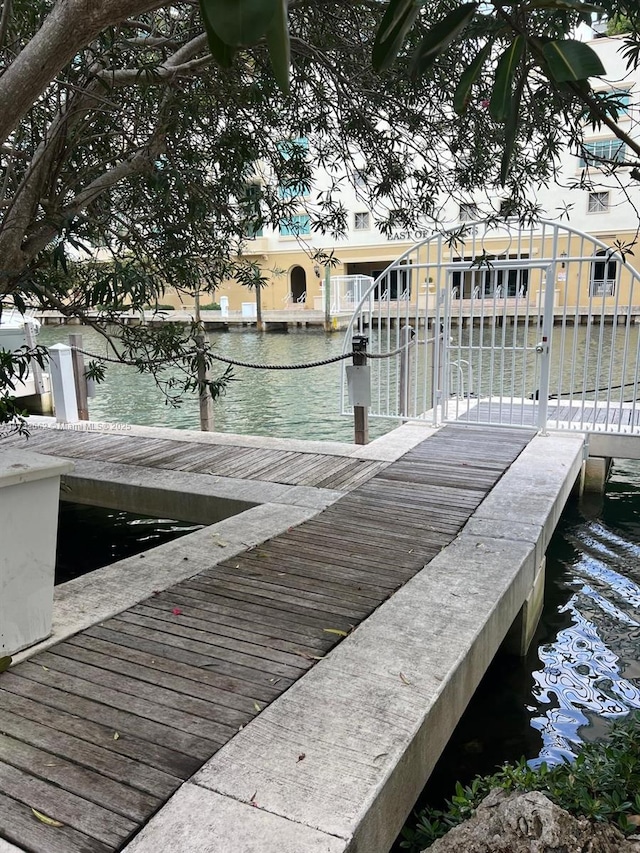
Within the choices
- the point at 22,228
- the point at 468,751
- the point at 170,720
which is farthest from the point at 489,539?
the point at 22,228

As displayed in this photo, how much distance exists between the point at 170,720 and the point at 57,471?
4.00ft

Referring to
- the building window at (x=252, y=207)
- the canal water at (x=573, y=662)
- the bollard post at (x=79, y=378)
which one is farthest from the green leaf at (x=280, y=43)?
the bollard post at (x=79, y=378)

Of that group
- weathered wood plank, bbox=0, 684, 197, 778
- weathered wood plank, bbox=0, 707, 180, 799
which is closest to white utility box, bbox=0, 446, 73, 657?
weathered wood plank, bbox=0, 684, 197, 778

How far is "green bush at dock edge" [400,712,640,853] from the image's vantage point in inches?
84.5

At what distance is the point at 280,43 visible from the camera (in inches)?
43.1

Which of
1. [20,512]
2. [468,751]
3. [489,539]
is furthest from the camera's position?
[489,539]

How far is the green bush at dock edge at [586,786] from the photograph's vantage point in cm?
215

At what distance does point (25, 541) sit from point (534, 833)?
2.35 metres

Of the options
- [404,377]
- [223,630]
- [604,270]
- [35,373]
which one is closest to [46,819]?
[223,630]

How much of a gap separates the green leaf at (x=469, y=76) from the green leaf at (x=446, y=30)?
0.09 m

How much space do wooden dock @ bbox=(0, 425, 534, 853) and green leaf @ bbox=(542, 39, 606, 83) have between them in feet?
7.98

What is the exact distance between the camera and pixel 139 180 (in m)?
5.18

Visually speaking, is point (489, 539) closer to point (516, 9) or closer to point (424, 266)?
point (516, 9)

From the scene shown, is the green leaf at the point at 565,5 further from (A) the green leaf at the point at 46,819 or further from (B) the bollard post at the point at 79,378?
(B) the bollard post at the point at 79,378
